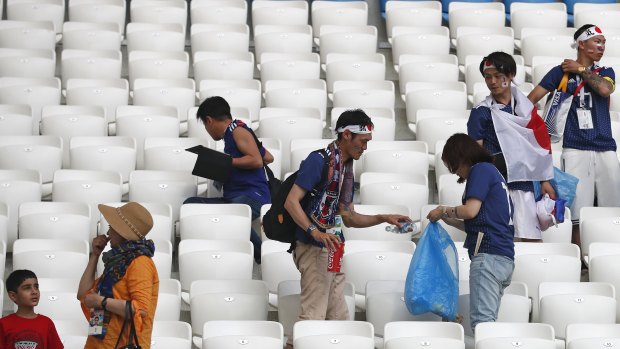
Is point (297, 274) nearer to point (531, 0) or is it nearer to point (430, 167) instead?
point (430, 167)

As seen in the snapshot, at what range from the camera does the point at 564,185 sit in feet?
27.3

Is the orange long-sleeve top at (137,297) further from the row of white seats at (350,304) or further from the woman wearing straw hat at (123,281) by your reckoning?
the row of white seats at (350,304)

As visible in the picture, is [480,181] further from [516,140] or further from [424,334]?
[516,140]

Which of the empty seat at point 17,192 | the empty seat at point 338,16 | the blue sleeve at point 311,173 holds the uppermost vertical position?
the empty seat at point 338,16

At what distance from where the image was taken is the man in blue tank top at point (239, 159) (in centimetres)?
845

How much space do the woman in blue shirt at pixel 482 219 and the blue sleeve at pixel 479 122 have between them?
85 centimetres

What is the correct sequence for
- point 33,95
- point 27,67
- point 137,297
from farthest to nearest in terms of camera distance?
point 27,67
point 33,95
point 137,297

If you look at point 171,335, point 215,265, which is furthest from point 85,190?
point 171,335

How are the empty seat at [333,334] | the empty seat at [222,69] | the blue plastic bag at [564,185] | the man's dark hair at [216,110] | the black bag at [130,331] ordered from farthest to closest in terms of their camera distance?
the empty seat at [222,69] < the man's dark hair at [216,110] < the blue plastic bag at [564,185] < the empty seat at [333,334] < the black bag at [130,331]

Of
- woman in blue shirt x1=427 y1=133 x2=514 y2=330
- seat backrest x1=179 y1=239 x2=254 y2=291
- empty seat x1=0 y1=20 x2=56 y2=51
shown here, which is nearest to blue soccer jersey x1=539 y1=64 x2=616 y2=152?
woman in blue shirt x1=427 y1=133 x2=514 y2=330

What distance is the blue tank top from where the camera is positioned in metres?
8.53

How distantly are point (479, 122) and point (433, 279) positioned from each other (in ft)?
3.84

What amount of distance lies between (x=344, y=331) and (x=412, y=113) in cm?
363

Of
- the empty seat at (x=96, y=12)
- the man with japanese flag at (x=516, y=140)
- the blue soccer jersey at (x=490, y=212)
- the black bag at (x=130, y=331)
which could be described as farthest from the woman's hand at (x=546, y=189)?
the empty seat at (x=96, y=12)
